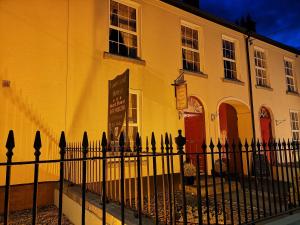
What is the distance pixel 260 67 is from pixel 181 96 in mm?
6445

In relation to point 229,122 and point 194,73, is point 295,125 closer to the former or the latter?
point 229,122

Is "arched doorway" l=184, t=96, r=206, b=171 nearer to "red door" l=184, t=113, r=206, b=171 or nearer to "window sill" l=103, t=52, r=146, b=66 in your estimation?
"red door" l=184, t=113, r=206, b=171

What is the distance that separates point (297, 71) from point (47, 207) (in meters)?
15.2

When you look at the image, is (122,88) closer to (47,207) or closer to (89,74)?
(89,74)

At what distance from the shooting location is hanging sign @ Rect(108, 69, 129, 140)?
4.57m

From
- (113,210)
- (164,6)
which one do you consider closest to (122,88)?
(113,210)

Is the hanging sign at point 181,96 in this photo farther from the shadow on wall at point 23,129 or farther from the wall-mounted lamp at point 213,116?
the shadow on wall at point 23,129

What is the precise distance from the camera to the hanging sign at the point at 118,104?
4570 millimetres

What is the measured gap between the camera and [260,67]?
1280cm

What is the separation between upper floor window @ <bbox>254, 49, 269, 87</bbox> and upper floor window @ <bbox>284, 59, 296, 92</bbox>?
7.27 ft

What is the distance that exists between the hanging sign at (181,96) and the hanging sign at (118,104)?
370cm

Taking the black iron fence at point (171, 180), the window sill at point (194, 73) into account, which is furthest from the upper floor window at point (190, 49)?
Answer: the black iron fence at point (171, 180)

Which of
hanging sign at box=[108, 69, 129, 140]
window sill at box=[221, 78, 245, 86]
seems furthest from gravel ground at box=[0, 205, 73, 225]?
window sill at box=[221, 78, 245, 86]

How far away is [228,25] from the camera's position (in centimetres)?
1143
